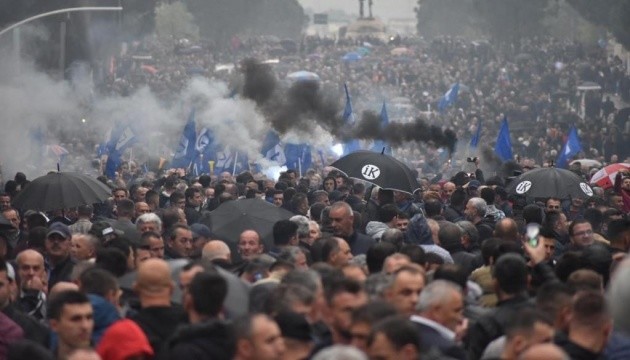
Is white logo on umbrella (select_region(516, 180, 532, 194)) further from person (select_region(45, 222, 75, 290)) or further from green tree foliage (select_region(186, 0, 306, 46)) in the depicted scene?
green tree foliage (select_region(186, 0, 306, 46))

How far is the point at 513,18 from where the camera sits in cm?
7794

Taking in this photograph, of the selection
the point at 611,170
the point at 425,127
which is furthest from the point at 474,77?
the point at 611,170

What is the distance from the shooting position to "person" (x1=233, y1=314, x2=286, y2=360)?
7.03 meters

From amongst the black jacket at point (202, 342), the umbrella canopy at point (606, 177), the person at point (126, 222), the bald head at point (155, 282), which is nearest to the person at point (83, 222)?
the person at point (126, 222)

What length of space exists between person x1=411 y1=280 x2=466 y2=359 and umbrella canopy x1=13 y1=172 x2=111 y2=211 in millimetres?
7382

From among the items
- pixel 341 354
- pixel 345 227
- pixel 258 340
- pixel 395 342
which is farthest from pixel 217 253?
pixel 341 354

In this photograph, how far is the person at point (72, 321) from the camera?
7980 millimetres

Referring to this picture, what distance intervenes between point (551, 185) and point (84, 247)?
7.12 metres

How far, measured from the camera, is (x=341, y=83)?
193 ft

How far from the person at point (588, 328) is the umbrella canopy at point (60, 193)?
8.15 metres

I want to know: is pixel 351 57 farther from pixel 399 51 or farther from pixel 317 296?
pixel 317 296

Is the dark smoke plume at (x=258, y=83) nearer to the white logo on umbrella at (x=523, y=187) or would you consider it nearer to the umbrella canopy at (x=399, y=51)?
the white logo on umbrella at (x=523, y=187)

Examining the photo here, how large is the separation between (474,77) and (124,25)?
1837cm

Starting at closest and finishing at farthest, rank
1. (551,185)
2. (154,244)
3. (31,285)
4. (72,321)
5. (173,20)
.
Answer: (72,321)
(31,285)
(154,244)
(551,185)
(173,20)
